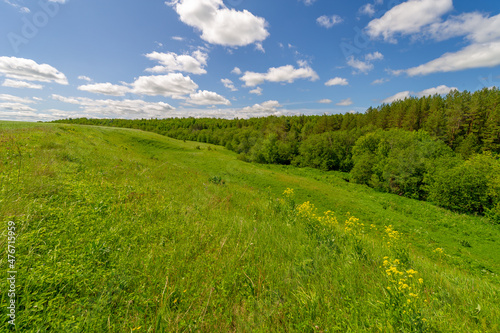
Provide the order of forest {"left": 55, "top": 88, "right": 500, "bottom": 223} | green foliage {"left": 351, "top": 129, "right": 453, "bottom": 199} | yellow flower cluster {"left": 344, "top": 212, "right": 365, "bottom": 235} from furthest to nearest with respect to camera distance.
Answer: green foliage {"left": 351, "top": 129, "right": 453, "bottom": 199}
forest {"left": 55, "top": 88, "right": 500, "bottom": 223}
yellow flower cluster {"left": 344, "top": 212, "right": 365, "bottom": 235}

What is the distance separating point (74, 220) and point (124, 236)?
Answer: 1.17 meters

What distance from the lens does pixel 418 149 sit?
119 feet

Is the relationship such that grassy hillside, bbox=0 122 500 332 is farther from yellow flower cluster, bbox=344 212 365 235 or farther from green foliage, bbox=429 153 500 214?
green foliage, bbox=429 153 500 214

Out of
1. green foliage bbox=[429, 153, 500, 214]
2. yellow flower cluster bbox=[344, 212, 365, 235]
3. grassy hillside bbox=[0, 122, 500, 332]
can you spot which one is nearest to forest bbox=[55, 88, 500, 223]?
green foliage bbox=[429, 153, 500, 214]

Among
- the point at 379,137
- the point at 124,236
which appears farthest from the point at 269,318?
the point at 379,137

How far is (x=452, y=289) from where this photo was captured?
3.23 metres

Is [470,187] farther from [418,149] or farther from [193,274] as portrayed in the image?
[193,274]

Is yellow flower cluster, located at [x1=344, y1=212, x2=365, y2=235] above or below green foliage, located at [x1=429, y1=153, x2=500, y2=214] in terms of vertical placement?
above

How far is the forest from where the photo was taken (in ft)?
89.8

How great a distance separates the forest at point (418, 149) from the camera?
2738cm

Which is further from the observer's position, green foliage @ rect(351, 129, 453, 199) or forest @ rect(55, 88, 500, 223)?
green foliage @ rect(351, 129, 453, 199)

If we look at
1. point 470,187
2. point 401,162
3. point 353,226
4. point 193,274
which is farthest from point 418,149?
point 193,274

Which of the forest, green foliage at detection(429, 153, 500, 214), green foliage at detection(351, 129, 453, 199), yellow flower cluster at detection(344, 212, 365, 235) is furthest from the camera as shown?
green foliage at detection(351, 129, 453, 199)

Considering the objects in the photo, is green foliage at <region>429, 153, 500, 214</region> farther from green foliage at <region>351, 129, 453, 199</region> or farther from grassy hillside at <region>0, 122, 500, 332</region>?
grassy hillside at <region>0, 122, 500, 332</region>
